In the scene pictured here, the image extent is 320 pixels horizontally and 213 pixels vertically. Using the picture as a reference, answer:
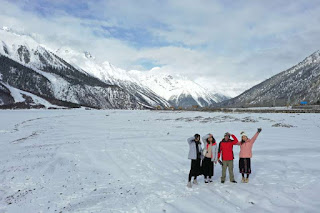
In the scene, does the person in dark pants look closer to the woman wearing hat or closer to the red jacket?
the red jacket

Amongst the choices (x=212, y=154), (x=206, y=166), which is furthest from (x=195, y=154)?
(x=206, y=166)

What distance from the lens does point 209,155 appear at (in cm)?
1052

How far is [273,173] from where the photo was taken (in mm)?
11812

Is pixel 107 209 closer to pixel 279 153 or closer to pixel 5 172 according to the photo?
pixel 5 172

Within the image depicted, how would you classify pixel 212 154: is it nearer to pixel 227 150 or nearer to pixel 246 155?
pixel 227 150

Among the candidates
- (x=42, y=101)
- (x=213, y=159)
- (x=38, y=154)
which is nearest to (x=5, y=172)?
(x=38, y=154)

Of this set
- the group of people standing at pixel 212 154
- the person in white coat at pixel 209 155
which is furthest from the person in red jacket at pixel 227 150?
the person in white coat at pixel 209 155

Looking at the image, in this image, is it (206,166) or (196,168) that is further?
(206,166)

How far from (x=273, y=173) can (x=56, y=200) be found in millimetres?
10104

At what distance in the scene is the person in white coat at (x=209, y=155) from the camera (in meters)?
10.5

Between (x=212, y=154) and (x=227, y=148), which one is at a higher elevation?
(x=227, y=148)

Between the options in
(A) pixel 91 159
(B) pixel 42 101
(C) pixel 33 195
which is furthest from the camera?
(B) pixel 42 101

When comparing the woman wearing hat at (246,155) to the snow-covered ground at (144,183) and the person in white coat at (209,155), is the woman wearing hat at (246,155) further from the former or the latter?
the person in white coat at (209,155)

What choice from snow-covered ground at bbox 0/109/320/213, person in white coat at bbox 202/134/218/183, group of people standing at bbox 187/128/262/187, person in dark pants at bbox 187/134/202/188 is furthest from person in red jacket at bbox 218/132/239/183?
person in dark pants at bbox 187/134/202/188
